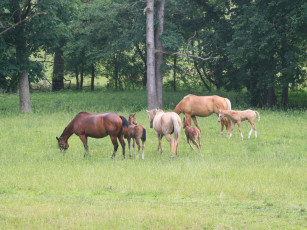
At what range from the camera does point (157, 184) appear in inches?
443

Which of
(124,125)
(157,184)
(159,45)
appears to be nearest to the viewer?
(157,184)

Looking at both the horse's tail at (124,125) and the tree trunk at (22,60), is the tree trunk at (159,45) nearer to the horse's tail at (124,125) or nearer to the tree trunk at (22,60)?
the tree trunk at (22,60)

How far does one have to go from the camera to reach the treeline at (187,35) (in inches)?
1032

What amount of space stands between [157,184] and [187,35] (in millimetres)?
27928

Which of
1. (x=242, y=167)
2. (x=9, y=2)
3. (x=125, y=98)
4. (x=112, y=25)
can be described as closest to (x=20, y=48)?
(x=9, y=2)

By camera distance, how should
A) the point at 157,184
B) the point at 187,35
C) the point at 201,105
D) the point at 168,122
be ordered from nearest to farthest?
the point at 157,184 → the point at 168,122 → the point at 201,105 → the point at 187,35

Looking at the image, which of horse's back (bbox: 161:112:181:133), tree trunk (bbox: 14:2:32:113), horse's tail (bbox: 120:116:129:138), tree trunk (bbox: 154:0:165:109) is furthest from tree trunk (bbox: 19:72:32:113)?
horse's back (bbox: 161:112:181:133)

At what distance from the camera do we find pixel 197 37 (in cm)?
3556

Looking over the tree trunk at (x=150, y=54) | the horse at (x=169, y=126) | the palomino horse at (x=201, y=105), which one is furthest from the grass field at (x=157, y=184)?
the tree trunk at (x=150, y=54)

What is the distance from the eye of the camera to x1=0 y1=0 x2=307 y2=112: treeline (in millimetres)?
26219

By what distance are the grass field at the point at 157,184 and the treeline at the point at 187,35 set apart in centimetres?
818

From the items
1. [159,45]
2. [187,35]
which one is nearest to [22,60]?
[159,45]

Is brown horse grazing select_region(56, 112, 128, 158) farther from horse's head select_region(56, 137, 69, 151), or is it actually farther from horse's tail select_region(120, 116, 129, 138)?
horse's head select_region(56, 137, 69, 151)

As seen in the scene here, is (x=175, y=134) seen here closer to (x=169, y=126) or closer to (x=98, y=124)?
(x=169, y=126)
